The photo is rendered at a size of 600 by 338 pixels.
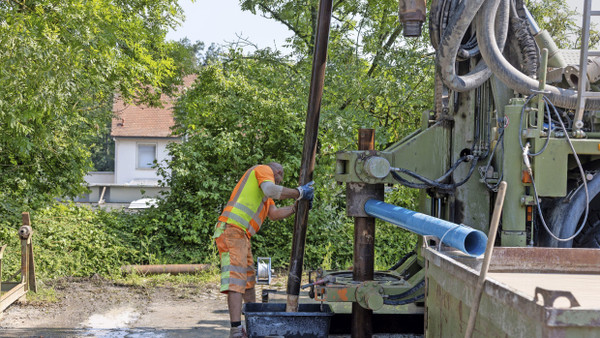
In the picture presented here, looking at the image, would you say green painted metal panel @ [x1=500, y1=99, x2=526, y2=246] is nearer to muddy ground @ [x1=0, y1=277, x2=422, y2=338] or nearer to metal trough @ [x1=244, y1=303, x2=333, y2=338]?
metal trough @ [x1=244, y1=303, x2=333, y2=338]

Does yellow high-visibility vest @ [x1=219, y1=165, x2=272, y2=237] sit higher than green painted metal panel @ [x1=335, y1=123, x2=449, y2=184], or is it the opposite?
green painted metal panel @ [x1=335, y1=123, x2=449, y2=184]

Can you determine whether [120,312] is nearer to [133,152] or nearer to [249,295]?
[249,295]

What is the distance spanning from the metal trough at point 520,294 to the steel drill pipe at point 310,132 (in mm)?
2319

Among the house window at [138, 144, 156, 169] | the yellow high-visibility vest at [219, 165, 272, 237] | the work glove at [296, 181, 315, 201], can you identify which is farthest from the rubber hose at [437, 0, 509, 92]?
the house window at [138, 144, 156, 169]

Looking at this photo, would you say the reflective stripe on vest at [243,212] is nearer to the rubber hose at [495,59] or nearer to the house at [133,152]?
the rubber hose at [495,59]

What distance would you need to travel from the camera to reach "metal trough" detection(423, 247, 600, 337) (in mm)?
2150

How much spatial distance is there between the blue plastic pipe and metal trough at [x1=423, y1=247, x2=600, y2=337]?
79mm

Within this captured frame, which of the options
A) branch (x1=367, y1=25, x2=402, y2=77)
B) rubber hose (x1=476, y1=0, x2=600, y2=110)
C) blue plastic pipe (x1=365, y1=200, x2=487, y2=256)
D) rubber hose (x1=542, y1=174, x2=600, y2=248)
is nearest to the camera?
blue plastic pipe (x1=365, y1=200, x2=487, y2=256)

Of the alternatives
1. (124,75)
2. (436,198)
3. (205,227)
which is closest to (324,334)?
(436,198)

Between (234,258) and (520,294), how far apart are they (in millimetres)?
4033

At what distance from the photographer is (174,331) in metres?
7.45

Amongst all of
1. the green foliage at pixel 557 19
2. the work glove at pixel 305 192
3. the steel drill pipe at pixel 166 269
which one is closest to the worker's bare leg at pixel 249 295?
the work glove at pixel 305 192

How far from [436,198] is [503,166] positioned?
1144 millimetres

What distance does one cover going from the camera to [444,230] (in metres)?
3.88
